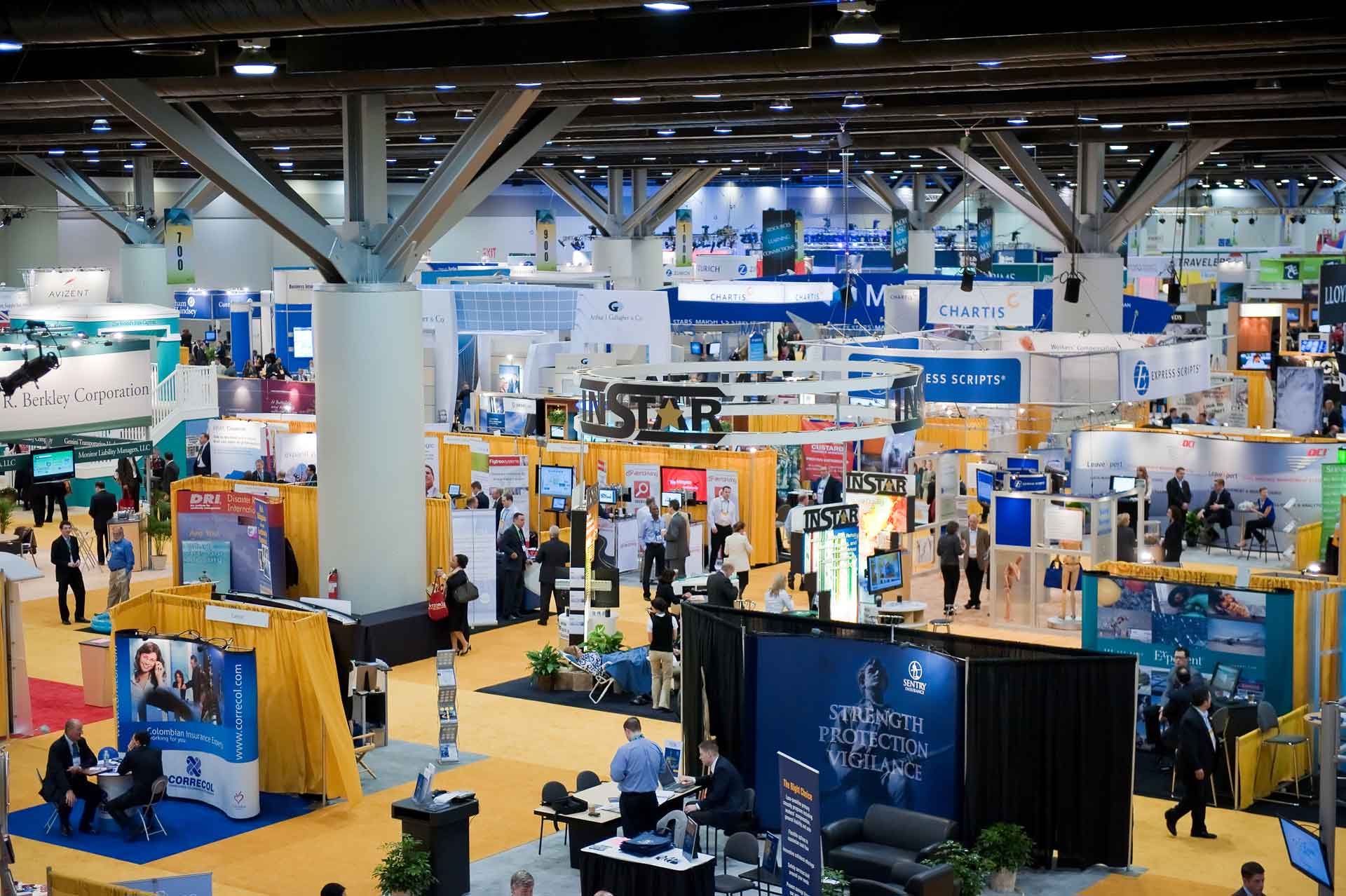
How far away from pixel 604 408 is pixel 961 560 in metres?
7.40

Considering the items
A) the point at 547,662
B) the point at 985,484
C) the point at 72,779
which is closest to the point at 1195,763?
the point at 547,662

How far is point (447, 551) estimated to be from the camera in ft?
55.3

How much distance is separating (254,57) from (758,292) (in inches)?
644

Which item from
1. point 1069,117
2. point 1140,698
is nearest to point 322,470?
point 1140,698

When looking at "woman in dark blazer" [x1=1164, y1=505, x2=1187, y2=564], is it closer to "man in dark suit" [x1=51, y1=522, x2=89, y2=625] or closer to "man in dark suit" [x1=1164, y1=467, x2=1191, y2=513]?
"man in dark suit" [x1=1164, y1=467, x2=1191, y2=513]

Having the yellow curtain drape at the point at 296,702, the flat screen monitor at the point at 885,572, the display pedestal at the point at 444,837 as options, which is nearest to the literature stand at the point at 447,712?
the yellow curtain drape at the point at 296,702

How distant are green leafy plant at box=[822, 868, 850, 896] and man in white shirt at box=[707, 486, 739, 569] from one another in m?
10.2

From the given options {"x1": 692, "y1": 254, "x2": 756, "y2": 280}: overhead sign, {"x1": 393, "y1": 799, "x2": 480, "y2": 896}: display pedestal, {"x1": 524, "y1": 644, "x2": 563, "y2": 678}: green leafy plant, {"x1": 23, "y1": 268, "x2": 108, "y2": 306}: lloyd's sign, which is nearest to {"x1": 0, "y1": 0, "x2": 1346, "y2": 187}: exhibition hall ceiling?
{"x1": 23, "y1": 268, "x2": 108, "y2": 306}: lloyd's sign

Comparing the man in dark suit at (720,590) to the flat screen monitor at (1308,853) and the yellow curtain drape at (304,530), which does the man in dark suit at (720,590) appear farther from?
the flat screen monitor at (1308,853)

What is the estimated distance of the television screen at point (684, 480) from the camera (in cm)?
1995

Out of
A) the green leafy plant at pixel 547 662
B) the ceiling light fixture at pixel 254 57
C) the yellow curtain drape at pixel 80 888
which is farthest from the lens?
the green leafy plant at pixel 547 662

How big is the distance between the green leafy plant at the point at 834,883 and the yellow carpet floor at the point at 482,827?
166 centimetres

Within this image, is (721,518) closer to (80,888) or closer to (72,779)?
(72,779)

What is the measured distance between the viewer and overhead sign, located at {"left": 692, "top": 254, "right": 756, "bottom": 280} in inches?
1577
